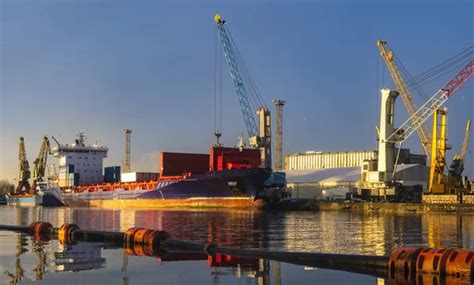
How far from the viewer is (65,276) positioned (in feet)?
45.8

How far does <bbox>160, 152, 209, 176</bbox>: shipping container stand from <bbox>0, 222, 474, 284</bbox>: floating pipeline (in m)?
59.9

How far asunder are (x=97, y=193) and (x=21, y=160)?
64847mm

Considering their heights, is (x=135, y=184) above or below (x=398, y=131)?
below

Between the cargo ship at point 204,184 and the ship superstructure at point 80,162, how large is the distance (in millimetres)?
24196

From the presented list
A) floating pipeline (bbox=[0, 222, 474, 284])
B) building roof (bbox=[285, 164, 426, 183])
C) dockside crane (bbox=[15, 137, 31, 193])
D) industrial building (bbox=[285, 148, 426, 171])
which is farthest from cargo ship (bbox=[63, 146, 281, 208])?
dockside crane (bbox=[15, 137, 31, 193])

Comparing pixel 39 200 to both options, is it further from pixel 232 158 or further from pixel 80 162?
pixel 232 158

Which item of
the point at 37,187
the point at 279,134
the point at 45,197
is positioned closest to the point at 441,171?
the point at 279,134

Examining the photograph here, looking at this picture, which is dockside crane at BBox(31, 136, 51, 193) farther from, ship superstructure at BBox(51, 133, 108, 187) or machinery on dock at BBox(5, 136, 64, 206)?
ship superstructure at BBox(51, 133, 108, 187)

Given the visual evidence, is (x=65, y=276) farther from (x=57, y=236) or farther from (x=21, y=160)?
(x=21, y=160)

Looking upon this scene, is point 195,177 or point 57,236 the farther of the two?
point 195,177

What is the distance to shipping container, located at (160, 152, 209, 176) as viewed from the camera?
83000mm

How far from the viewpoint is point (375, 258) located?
15414 mm

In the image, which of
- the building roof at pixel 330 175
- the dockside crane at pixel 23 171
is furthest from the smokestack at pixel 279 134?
the dockside crane at pixel 23 171

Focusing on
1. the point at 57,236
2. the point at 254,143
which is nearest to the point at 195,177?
the point at 254,143
